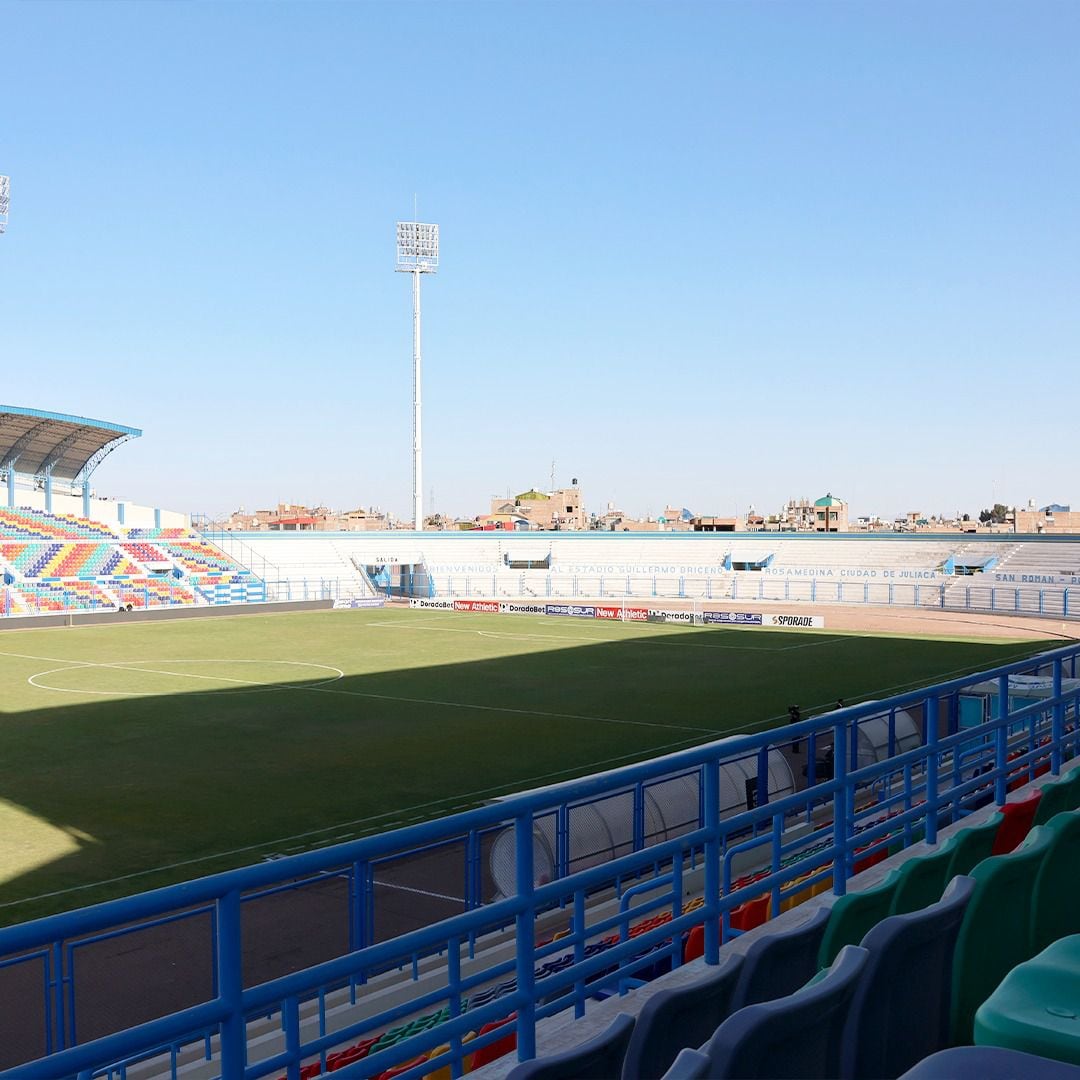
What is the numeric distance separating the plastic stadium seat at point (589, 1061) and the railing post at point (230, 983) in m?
0.81

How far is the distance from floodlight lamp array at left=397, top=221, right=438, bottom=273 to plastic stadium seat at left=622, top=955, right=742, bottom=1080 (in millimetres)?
80097

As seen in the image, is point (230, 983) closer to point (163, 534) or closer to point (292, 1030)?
point (292, 1030)

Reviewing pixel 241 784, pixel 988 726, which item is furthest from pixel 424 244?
pixel 988 726

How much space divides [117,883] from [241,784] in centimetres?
538

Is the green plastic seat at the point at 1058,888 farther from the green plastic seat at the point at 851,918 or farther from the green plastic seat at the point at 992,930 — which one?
the green plastic seat at the point at 851,918

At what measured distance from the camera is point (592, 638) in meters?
44.3

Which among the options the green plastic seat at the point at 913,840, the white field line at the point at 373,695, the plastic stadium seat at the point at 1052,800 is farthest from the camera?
the white field line at the point at 373,695

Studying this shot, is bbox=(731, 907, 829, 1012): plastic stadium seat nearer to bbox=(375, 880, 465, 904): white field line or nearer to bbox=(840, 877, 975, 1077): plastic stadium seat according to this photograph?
bbox=(840, 877, 975, 1077): plastic stadium seat

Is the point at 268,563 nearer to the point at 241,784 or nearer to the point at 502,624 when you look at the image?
the point at 502,624

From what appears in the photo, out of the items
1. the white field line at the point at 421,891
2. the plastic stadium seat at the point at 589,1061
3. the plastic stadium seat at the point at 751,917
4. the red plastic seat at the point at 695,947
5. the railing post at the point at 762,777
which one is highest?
Result: the plastic stadium seat at the point at 589,1061

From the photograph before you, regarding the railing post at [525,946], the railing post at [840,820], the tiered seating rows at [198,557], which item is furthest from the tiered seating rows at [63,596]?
the railing post at [525,946]

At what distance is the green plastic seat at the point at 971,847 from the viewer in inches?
196

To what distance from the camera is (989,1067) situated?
6.22 ft

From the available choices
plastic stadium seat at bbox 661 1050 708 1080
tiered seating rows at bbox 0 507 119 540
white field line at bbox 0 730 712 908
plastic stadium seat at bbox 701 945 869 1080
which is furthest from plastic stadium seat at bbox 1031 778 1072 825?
tiered seating rows at bbox 0 507 119 540
